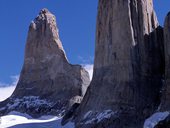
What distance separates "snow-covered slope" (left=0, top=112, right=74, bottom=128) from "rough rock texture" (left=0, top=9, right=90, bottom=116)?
7.55 ft

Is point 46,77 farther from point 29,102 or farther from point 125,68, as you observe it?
point 125,68

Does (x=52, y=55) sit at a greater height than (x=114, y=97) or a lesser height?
greater

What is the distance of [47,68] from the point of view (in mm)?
109125

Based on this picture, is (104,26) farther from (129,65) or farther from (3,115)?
(3,115)

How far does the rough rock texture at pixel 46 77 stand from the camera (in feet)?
337

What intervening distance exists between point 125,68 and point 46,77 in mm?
35774

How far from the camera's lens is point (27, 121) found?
9406 centimetres

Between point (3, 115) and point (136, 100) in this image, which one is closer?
point (136, 100)

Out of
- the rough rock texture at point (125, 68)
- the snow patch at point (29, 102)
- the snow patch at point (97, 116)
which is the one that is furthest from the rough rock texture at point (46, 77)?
the snow patch at point (97, 116)

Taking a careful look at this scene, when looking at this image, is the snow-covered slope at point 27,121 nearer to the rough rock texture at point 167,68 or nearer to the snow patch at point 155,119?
the snow patch at point 155,119

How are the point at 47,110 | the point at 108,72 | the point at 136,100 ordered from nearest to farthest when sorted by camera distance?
the point at 136,100 < the point at 108,72 < the point at 47,110

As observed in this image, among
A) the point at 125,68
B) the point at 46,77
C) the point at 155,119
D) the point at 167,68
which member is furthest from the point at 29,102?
the point at 155,119

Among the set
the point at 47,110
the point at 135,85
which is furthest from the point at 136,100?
the point at 47,110

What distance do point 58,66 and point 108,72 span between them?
31.6 metres
